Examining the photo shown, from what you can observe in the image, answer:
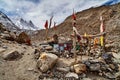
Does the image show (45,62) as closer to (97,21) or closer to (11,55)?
(11,55)

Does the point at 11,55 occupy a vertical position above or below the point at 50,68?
above

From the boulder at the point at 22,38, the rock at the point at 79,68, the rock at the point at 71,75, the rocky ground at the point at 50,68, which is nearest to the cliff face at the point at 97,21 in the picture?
the boulder at the point at 22,38

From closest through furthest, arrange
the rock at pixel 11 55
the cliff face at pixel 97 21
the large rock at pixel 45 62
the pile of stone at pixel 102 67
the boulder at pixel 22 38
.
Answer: the large rock at pixel 45 62 < the pile of stone at pixel 102 67 < the rock at pixel 11 55 < the boulder at pixel 22 38 < the cliff face at pixel 97 21

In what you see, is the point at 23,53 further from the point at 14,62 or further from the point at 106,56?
the point at 106,56

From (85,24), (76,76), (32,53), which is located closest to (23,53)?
(32,53)

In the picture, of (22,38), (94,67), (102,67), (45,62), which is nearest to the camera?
(45,62)

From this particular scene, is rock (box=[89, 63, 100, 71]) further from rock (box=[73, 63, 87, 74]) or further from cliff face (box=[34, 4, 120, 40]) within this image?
cliff face (box=[34, 4, 120, 40])

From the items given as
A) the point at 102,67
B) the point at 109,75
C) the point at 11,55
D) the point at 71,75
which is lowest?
the point at 109,75

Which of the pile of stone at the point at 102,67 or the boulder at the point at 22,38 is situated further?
the boulder at the point at 22,38

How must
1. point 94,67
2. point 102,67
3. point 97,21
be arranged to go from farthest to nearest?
point 97,21, point 102,67, point 94,67

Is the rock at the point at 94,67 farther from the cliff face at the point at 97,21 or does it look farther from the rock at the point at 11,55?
the cliff face at the point at 97,21

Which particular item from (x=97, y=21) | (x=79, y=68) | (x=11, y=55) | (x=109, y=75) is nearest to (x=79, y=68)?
(x=79, y=68)

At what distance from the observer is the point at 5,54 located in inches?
453

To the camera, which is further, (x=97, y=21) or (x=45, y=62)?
(x=97, y=21)
